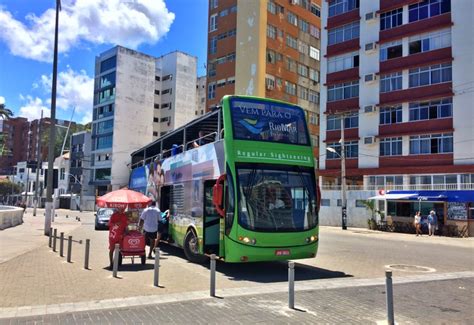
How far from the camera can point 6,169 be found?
140m

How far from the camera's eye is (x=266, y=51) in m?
55.1

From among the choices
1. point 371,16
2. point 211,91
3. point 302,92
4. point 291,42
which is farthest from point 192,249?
point 291,42

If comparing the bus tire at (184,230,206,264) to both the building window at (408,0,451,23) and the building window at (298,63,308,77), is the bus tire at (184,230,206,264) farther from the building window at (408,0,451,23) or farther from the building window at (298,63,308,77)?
the building window at (298,63,308,77)

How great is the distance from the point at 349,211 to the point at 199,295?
33511 mm

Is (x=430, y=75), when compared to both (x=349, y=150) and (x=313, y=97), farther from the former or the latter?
(x=313, y=97)

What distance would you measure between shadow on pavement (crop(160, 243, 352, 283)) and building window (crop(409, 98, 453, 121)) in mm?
30644

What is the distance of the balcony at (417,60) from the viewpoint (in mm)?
39312

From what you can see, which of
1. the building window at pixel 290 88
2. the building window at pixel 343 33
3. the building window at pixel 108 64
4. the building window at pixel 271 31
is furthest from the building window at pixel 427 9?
the building window at pixel 108 64

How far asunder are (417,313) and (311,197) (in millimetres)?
4600

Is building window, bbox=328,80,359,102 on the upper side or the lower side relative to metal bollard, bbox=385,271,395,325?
upper

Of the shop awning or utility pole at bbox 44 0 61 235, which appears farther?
the shop awning

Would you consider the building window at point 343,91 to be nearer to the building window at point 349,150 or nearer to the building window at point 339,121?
the building window at point 339,121

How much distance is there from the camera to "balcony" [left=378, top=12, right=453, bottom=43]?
129 ft

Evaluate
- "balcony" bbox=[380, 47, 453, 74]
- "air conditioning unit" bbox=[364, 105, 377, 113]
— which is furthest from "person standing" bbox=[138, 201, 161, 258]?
"air conditioning unit" bbox=[364, 105, 377, 113]
